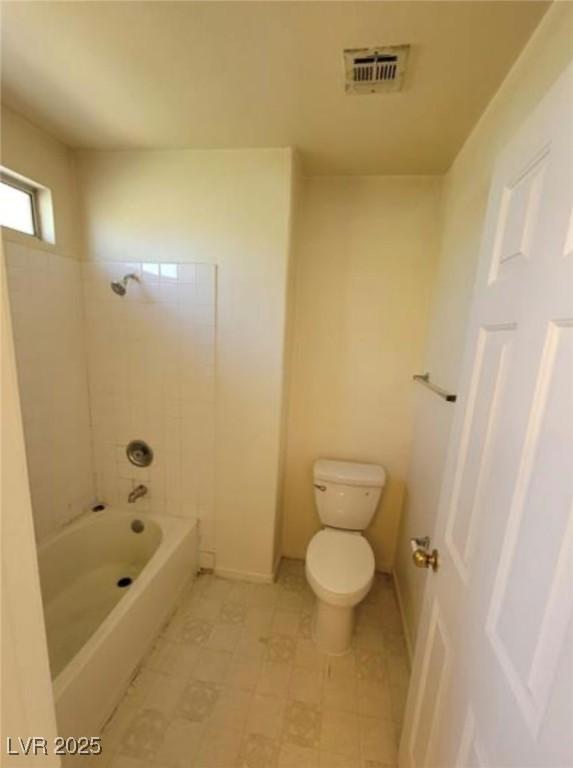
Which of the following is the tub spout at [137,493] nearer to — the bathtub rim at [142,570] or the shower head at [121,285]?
the bathtub rim at [142,570]

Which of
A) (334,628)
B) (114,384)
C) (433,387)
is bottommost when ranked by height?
(334,628)

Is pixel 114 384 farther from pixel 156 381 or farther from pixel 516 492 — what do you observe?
pixel 516 492

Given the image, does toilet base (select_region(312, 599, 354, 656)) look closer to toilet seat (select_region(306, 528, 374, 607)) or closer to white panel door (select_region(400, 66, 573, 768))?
toilet seat (select_region(306, 528, 374, 607))

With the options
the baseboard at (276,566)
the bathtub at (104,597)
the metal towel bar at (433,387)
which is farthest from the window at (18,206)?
the baseboard at (276,566)

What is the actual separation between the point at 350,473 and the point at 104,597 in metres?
1.47

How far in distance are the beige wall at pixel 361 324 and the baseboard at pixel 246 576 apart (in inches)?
17.2

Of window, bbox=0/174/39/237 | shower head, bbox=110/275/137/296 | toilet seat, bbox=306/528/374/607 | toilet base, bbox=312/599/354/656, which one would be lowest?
toilet base, bbox=312/599/354/656

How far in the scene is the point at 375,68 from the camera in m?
1.07

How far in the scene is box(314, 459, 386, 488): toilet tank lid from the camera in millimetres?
1886

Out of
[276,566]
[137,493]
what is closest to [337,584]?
[276,566]

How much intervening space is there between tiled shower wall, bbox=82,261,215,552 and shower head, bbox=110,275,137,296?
0.02 metres

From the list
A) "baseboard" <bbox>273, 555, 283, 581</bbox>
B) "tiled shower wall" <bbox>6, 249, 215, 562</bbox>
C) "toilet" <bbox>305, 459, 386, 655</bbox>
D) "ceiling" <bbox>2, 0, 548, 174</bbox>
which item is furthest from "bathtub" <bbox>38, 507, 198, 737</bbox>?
"ceiling" <bbox>2, 0, 548, 174</bbox>

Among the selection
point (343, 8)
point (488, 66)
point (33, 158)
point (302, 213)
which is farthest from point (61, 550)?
point (488, 66)

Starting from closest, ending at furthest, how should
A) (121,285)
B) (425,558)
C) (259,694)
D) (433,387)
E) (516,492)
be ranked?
(516,492), (425,558), (259,694), (433,387), (121,285)
